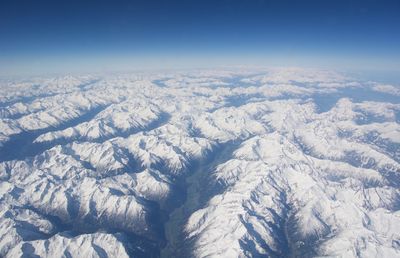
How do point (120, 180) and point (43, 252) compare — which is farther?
point (120, 180)

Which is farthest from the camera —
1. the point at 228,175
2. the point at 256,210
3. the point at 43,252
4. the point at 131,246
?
the point at 228,175

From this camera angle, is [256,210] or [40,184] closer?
[256,210]

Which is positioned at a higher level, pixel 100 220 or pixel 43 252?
pixel 43 252

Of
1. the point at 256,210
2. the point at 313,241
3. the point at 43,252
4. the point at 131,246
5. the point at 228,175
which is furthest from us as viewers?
the point at 228,175

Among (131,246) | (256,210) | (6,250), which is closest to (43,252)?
(6,250)

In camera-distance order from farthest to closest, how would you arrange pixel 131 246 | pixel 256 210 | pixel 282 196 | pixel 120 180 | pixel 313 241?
pixel 120 180
pixel 282 196
pixel 256 210
pixel 313 241
pixel 131 246

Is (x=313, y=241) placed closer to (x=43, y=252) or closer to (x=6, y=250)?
(x=43, y=252)

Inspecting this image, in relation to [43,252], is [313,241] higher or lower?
lower

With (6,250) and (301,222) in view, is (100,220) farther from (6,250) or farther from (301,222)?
(301,222)

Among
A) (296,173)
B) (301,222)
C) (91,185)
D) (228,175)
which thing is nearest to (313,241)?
(301,222)
